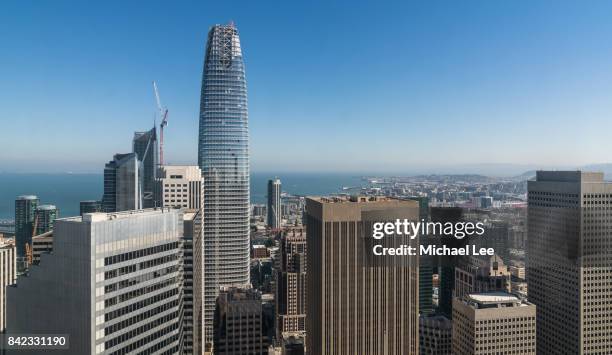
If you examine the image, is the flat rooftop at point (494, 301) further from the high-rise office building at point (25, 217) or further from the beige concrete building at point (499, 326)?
the high-rise office building at point (25, 217)

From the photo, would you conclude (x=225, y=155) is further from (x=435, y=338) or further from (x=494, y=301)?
(x=494, y=301)

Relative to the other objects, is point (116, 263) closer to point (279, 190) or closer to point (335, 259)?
point (335, 259)

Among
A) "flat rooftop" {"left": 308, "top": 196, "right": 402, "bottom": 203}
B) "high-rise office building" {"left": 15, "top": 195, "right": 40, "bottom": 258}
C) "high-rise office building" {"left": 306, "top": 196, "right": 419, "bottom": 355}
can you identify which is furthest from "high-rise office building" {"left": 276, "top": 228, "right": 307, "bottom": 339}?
"high-rise office building" {"left": 15, "top": 195, "right": 40, "bottom": 258}

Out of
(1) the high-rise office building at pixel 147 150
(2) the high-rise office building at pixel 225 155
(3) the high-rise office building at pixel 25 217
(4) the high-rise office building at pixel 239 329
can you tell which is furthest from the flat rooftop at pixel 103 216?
(3) the high-rise office building at pixel 25 217

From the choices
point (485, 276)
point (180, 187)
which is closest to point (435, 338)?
point (485, 276)

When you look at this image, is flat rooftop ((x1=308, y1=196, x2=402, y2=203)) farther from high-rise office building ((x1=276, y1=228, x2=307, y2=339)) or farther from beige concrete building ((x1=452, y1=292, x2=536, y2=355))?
high-rise office building ((x1=276, y1=228, x2=307, y2=339))

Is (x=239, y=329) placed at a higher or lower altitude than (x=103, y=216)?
lower

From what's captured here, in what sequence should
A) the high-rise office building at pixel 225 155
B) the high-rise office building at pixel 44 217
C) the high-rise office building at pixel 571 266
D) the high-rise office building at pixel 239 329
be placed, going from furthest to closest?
1. the high-rise office building at pixel 44 217
2. the high-rise office building at pixel 225 155
3. the high-rise office building at pixel 239 329
4. the high-rise office building at pixel 571 266
